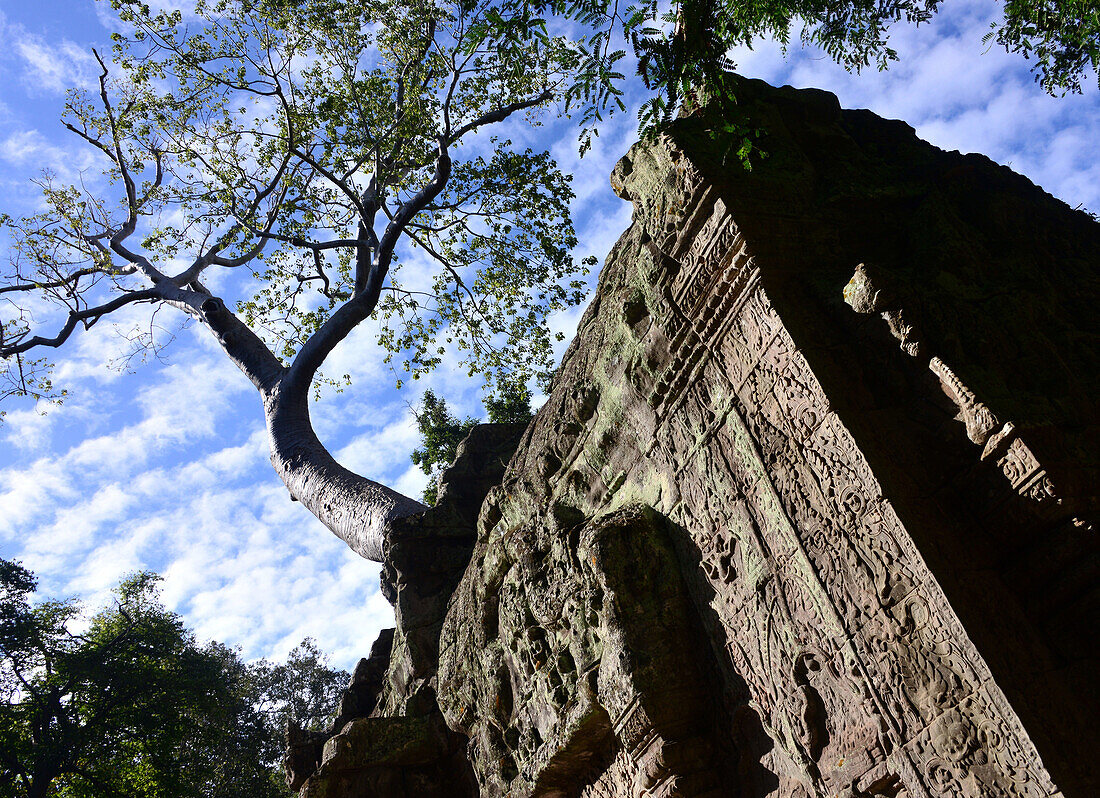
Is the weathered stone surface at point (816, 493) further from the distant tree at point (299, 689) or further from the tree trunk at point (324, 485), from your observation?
the distant tree at point (299, 689)

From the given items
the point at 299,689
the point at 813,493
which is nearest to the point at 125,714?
the point at 299,689

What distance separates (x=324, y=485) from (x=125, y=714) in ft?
35.8

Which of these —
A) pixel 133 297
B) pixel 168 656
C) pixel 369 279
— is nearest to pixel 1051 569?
pixel 369 279

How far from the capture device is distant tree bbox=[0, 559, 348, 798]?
14.5m

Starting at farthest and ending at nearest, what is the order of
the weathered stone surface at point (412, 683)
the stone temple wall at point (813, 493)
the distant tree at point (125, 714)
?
the distant tree at point (125, 714), the weathered stone surface at point (412, 683), the stone temple wall at point (813, 493)

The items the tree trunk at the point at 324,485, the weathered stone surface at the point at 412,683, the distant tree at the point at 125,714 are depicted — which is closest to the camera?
the weathered stone surface at the point at 412,683

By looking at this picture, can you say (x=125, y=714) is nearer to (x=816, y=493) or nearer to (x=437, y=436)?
(x=437, y=436)

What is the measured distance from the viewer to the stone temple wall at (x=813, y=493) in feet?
8.21

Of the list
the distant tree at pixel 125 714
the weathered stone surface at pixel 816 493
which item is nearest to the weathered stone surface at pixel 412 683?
the weathered stone surface at pixel 816 493

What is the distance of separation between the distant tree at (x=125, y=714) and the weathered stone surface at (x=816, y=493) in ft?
44.4

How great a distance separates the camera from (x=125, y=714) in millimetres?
15242

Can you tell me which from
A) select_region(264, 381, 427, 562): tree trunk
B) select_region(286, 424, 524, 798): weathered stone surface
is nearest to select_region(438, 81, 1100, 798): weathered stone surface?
select_region(286, 424, 524, 798): weathered stone surface

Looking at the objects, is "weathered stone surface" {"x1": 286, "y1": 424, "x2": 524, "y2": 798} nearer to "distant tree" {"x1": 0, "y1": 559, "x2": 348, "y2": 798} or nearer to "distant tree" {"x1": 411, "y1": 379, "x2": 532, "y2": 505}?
"distant tree" {"x1": 411, "y1": 379, "x2": 532, "y2": 505}

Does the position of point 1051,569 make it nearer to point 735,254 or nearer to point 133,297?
point 735,254
